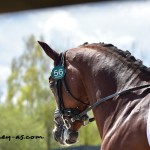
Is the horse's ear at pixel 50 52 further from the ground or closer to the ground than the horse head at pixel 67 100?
further from the ground

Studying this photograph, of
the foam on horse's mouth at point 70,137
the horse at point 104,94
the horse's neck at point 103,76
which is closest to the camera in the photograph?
the horse at point 104,94

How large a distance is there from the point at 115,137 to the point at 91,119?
2.43 ft

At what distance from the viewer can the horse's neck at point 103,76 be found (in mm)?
2621

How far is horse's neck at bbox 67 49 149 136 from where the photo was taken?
2.62 meters

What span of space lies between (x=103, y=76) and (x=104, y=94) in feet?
0.40

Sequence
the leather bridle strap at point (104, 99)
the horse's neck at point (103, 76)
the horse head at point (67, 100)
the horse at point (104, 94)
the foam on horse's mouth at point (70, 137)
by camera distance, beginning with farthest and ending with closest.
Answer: the foam on horse's mouth at point (70, 137), the horse head at point (67, 100), the horse's neck at point (103, 76), the leather bridle strap at point (104, 99), the horse at point (104, 94)

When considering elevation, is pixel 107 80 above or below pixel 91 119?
above

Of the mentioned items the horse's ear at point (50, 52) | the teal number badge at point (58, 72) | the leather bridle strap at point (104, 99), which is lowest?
the leather bridle strap at point (104, 99)

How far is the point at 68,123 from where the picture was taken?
10.6 ft

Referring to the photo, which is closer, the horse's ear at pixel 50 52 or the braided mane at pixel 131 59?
the braided mane at pixel 131 59

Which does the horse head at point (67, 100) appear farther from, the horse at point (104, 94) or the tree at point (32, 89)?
the tree at point (32, 89)

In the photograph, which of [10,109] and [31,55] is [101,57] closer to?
[10,109]

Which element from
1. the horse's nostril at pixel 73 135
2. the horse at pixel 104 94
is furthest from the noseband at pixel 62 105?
the horse's nostril at pixel 73 135

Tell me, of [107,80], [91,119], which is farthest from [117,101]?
[91,119]
